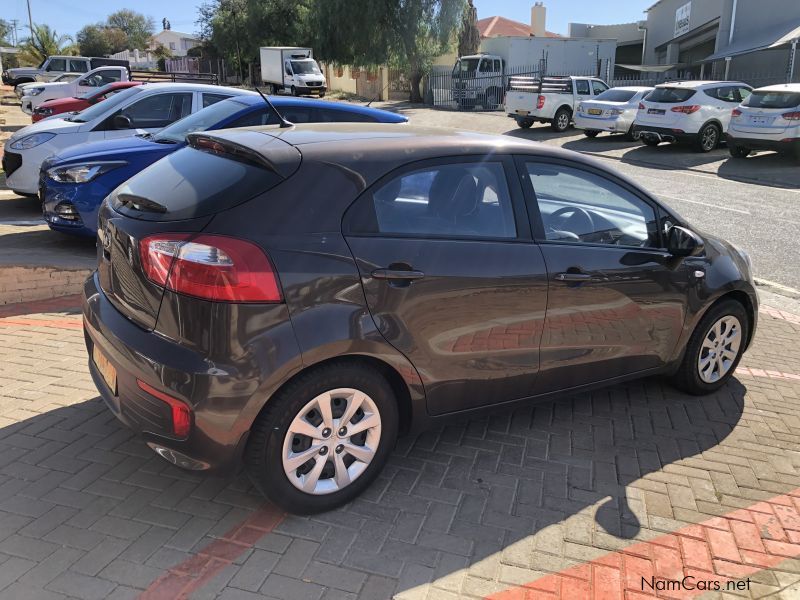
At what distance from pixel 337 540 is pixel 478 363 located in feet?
3.49

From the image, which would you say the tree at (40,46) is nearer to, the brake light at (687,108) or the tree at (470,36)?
the tree at (470,36)

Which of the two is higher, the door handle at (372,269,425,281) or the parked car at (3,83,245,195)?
the parked car at (3,83,245,195)

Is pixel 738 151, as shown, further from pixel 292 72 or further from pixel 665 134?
pixel 292 72

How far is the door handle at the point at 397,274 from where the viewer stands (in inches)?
117

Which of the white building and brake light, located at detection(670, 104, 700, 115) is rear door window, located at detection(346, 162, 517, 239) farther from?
the white building

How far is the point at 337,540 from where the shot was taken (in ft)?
9.64

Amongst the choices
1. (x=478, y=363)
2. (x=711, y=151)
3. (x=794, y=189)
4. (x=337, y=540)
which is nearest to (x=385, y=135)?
(x=478, y=363)

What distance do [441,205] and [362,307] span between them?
2.37 feet

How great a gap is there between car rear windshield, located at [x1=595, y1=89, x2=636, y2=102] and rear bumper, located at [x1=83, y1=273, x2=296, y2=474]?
20069mm

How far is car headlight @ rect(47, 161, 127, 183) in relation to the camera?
22.2 feet

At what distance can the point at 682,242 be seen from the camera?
393 cm

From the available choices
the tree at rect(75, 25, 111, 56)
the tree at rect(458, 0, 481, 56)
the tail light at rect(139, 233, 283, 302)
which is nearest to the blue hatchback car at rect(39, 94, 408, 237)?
the tail light at rect(139, 233, 283, 302)

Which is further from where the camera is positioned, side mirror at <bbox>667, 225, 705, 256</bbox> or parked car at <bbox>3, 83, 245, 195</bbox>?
parked car at <bbox>3, 83, 245, 195</bbox>

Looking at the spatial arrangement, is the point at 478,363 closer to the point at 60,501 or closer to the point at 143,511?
the point at 143,511
